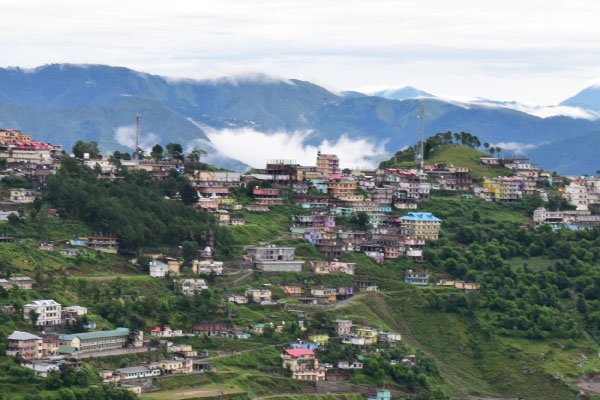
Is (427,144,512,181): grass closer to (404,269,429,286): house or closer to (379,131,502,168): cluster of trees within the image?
(379,131,502,168): cluster of trees

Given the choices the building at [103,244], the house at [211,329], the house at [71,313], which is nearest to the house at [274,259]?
the building at [103,244]

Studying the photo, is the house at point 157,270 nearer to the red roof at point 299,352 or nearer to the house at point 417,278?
the red roof at point 299,352

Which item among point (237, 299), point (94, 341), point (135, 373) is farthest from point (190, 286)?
point (135, 373)

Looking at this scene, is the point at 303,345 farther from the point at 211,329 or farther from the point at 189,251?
the point at 189,251

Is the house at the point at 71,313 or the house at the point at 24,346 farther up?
the house at the point at 71,313

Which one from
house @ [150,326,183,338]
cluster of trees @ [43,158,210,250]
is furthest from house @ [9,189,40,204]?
house @ [150,326,183,338]
